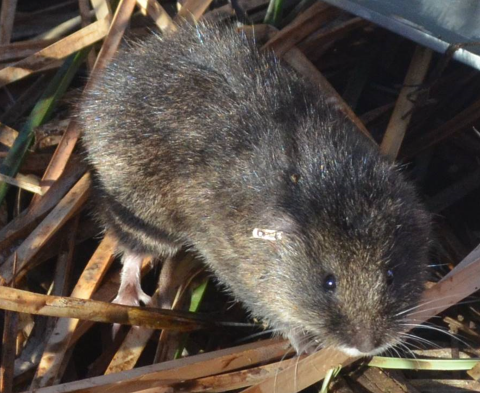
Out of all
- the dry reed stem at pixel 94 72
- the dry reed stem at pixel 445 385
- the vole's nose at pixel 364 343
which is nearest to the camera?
the vole's nose at pixel 364 343

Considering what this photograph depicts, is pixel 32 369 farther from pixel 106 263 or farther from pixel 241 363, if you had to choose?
pixel 241 363

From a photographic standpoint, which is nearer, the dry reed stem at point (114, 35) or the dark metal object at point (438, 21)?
the dark metal object at point (438, 21)

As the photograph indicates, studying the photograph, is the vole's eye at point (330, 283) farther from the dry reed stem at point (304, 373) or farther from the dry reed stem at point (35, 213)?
the dry reed stem at point (35, 213)

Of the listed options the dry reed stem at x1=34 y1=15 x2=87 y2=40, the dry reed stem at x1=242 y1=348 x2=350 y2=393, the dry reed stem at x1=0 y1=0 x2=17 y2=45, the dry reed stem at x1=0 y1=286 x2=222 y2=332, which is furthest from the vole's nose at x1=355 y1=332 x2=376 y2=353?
the dry reed stem at x1=0 y1=0 x2=17 y2=45

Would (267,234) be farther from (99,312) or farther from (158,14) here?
(158,14)

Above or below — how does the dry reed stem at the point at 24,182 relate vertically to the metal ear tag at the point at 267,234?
above

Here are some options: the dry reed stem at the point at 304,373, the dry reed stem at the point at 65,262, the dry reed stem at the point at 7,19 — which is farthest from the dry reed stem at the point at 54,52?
the dry reed stem at the point at 304,373

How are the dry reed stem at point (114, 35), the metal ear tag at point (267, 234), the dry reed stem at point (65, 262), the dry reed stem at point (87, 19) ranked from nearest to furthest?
the metal ear tag at point (267, 234)
the dry reed stem at point (65, 262)
the dry reed stem at point (114, 35)
the dry reed stem at point (87, 19)
